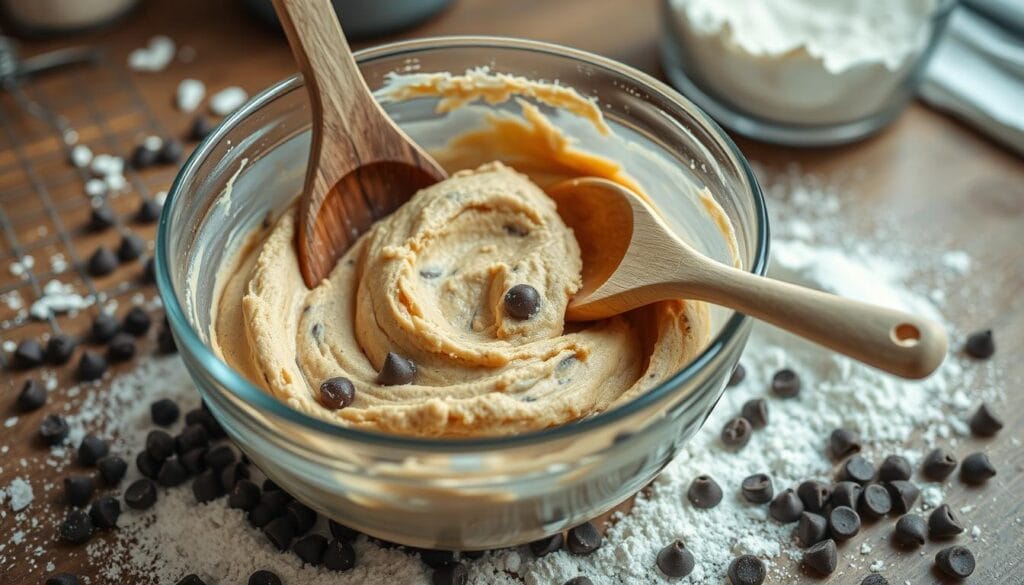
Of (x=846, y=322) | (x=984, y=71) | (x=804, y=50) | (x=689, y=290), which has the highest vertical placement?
(x=846, y=322)

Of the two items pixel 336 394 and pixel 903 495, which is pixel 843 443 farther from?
pixel 336 394

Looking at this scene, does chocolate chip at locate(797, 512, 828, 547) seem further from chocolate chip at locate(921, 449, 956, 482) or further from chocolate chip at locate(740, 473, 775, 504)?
chocolate chip at locate(921, 449, 956, 482)

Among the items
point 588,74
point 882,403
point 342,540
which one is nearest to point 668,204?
point 588,74

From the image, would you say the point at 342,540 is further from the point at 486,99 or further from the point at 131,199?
the point at 131,199

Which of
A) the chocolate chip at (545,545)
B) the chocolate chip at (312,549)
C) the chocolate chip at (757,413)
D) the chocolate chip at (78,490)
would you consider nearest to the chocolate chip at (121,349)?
the chocolate chip at (78,490)

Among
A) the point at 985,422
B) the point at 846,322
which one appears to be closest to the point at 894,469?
the point at 985,422

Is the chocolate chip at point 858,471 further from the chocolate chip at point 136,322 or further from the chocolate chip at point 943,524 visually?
the chocolate chip at point 136,322
